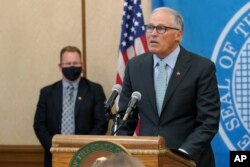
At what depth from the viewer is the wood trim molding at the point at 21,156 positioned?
732 cm

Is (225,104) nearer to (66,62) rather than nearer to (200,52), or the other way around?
(200,52)

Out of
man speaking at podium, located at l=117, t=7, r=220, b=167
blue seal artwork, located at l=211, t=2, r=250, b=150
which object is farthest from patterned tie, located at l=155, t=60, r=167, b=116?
blue seal artwork, located at l=211, t=2, r=250, b=150

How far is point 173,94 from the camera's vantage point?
Answer: 13.9 ft

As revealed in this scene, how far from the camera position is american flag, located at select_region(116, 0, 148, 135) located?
667 centimetres

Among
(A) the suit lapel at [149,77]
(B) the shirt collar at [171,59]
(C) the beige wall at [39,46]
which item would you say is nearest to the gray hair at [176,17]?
(B) the shirt collar at [171,59]

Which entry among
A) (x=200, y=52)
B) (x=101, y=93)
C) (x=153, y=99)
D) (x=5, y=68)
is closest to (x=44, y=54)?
(x=5, y=68)

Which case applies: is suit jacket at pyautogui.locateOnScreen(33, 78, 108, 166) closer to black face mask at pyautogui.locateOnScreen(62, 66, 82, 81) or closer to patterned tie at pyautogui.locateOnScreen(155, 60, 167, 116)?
black face mask at pyautogui.locateOnScreen(62, 66, 82, 81)

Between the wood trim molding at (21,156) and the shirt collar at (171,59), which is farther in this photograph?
the wood trim molding at (21,156)

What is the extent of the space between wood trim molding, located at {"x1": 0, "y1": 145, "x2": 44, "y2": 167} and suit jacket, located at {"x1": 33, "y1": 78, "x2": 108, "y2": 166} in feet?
2.08

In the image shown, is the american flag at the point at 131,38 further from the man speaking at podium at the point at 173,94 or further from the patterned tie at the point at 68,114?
the man speaking at podium at the point at 173,94

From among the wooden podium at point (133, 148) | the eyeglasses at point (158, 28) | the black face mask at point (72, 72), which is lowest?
the wooden podium at point (133, 148)

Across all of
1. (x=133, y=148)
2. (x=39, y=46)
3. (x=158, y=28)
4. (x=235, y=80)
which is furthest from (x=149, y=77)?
(x=39, y=46)

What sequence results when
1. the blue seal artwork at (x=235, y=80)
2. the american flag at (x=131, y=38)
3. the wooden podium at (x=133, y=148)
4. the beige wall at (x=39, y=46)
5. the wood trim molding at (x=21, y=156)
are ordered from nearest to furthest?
1. the wooden podium at (x=133, y=148)
2. the blue seal artwork at (x=235, y=80)
3. the american flag at (x=131, y=38)
4. the beige wall at (x=39, y=46)
5. the wood trim molding at (x=21, y=156)

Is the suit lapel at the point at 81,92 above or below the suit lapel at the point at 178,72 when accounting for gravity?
below
